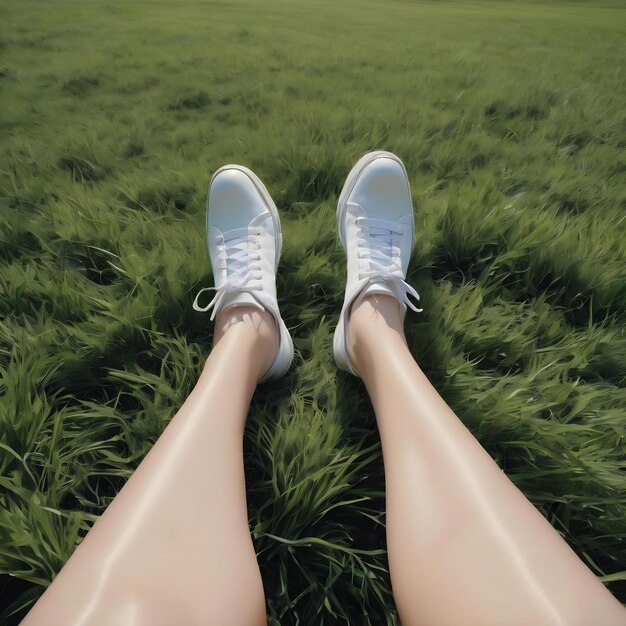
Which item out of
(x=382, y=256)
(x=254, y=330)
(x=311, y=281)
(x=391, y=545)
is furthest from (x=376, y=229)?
(x=391, y=545)

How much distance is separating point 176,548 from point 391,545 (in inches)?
11.9

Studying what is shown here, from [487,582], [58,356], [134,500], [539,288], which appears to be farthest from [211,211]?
[487,582]

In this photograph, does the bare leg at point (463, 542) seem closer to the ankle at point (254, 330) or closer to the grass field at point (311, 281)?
the grass field at point (311, 281)

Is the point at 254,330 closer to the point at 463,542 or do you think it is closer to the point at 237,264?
the point at 237,264

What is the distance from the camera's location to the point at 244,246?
43.1 inches

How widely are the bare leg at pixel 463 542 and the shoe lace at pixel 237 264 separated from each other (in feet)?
1.57

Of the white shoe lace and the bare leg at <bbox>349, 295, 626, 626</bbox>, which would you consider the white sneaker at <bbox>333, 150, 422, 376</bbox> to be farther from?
the bare leg at <bbox>349, 295, 626, 626</bbox>

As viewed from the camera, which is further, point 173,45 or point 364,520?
point 173,45

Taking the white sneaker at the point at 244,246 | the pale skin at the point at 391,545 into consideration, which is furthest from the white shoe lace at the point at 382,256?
the pale skin at the point at 391,545

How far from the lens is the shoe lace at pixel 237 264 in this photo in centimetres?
95

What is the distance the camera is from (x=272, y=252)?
1.10 m

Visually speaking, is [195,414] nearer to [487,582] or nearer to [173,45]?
[487,582]

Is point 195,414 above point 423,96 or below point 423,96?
below

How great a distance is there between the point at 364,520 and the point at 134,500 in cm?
40
